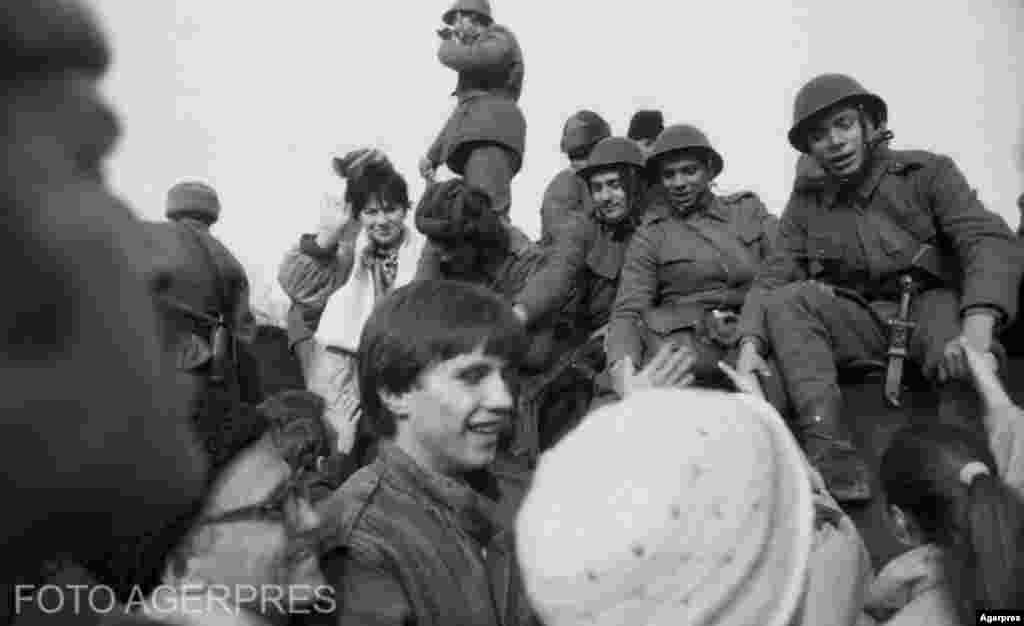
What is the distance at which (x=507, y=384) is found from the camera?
316 cm

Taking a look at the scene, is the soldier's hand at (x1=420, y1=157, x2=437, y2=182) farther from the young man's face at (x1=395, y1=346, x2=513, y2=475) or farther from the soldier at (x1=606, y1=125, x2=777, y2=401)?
the young man's face at (x1=395, y1=346, x2=513, y2=475)

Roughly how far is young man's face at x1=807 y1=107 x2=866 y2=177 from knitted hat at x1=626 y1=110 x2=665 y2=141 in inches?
98.2

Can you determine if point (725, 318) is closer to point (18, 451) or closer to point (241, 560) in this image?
point (241, 560)

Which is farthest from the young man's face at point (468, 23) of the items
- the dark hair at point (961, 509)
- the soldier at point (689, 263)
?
the dark hair at point (961, 509)

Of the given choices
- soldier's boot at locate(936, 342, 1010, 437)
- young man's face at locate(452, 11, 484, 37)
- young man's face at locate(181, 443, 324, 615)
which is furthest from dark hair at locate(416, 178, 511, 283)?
young man's face at locate(181, 443, 324, 615)

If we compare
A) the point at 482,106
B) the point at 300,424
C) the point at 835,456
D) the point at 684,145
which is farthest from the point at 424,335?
the point at 482,106

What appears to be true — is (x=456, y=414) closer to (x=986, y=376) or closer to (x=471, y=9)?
(x=986, y=376)

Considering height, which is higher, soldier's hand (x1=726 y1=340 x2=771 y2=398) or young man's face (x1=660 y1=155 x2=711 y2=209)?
young man's face (x1=660 y1=155 x2=711 y2=209)

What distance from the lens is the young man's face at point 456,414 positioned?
3.03 meters

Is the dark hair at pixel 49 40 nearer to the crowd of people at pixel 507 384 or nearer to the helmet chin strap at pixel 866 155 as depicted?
the crowd of people at pixel 507 384

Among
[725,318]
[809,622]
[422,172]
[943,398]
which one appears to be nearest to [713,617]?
[809,622]

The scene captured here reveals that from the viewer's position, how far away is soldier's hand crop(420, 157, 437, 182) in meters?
7.97

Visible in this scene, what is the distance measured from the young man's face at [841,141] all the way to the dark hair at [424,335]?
282 cm

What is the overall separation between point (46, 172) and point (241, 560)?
71.2 inches
